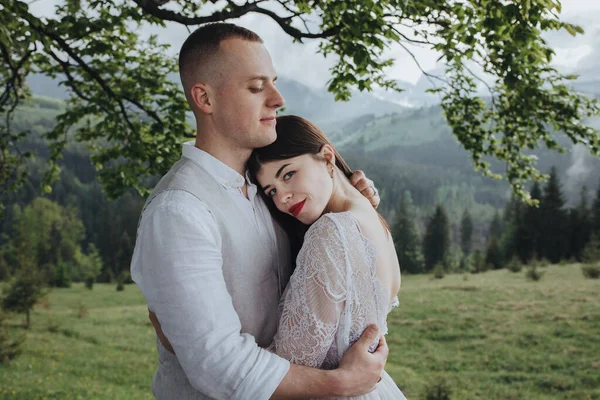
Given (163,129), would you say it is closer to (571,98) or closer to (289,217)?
(289,217)

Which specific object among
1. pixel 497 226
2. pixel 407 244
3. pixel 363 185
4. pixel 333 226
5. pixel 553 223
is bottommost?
pixel 407 244

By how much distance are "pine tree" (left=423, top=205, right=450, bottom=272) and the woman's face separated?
3744 cm

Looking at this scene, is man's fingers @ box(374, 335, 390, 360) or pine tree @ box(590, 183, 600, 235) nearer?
man's fingers @ box(374, 335, 390, 360)

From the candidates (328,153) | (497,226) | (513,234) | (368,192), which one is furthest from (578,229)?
(328,153)

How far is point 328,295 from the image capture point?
2008 mm

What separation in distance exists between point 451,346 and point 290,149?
1863 cm

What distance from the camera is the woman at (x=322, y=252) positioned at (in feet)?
6.61

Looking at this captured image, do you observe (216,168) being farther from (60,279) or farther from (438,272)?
(60,279)

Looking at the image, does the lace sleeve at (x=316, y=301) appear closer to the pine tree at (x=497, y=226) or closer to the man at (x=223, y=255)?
the man at (x=223, y=255)

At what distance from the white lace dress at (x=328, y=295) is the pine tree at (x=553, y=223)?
113ft

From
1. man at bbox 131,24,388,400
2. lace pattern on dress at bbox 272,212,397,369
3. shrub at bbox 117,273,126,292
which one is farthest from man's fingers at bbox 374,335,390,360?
shrub at bbox 117,273,126,292

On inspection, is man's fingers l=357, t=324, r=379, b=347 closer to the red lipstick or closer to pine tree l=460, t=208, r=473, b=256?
the red lipstick

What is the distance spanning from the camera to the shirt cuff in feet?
6.15

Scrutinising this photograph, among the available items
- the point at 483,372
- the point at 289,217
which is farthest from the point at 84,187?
the point at 289,217
